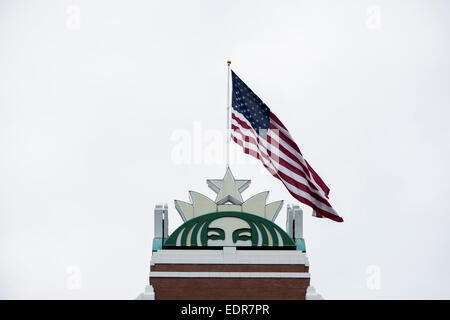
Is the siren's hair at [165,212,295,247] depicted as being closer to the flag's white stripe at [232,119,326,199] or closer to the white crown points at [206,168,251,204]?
the white crown points at [206,168,251,204]

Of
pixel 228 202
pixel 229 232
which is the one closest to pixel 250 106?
pixel 228 202

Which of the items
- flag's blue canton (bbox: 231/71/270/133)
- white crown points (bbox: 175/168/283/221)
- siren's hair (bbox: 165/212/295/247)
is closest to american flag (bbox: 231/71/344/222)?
flag's blue canton (bbox: 231/71/270/133)

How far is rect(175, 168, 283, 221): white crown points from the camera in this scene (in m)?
48.0

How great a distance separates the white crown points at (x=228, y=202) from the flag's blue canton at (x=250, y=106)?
2709 millimetres

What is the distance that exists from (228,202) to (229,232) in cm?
234

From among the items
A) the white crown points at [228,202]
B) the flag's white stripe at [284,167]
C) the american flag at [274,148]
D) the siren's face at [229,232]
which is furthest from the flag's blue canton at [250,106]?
the siren's face at [229,232]

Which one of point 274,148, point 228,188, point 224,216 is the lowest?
point 224,216

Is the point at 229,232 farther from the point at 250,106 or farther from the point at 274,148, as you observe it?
the point at 250,106

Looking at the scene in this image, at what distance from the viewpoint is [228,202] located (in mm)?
48875

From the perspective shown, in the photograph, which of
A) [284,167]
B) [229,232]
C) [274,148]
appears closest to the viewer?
[284,167]

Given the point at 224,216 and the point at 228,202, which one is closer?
the point at 224,216
